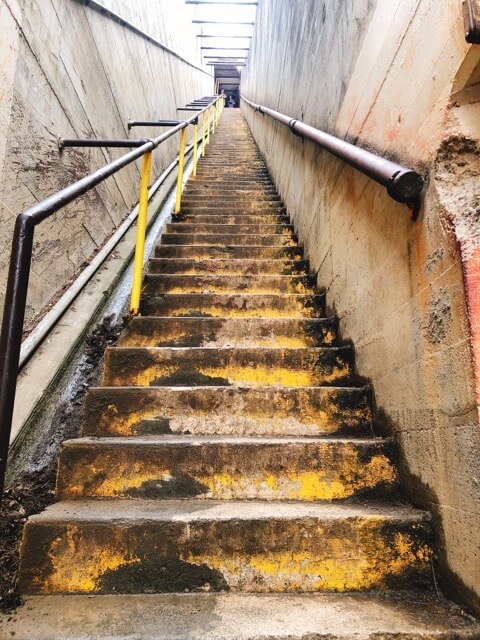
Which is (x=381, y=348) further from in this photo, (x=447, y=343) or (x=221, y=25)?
(x=221, y=25)

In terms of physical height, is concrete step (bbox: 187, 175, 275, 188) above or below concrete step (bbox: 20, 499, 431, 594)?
above

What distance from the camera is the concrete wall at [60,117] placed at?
1.97 m

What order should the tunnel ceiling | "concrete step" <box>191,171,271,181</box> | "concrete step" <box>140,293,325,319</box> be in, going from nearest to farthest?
"concrete step" <box>140,293,325,319</box>
"concrete step" <box>191,171,271,181</box>
the tunnel ceiling

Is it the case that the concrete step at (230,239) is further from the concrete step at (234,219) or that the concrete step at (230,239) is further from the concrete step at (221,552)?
the concrete step at (221,552)

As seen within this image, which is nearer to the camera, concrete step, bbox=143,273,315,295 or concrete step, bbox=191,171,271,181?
concrete step, bbox=143,273,315,295

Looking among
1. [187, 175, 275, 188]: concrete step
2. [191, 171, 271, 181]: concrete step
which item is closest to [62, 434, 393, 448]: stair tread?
[187, 175, 275, 188]: concrete step

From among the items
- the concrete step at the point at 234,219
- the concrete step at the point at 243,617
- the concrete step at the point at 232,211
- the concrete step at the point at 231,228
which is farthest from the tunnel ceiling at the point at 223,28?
the concrete step at the point at 243,617

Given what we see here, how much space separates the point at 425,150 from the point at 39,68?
226 centimetres

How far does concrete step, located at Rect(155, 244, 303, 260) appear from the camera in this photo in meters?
3.33

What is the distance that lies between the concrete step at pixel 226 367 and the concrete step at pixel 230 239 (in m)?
1.71

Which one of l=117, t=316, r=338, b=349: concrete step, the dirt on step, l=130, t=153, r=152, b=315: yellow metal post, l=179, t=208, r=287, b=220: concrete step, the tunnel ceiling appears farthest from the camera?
the tunnel ceiling

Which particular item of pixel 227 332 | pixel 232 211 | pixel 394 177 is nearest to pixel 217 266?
pixel 227 332

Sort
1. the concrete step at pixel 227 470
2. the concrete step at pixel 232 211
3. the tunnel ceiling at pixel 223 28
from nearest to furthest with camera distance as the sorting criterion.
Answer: the concrete step at pixel 227 470 < the concrete step at pixel 232 211 < the tunnel ceiling at pixel 223 28

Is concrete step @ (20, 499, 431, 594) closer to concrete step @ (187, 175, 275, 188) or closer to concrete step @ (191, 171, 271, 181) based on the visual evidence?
concrete step @ (187, 175, 275, 188)
